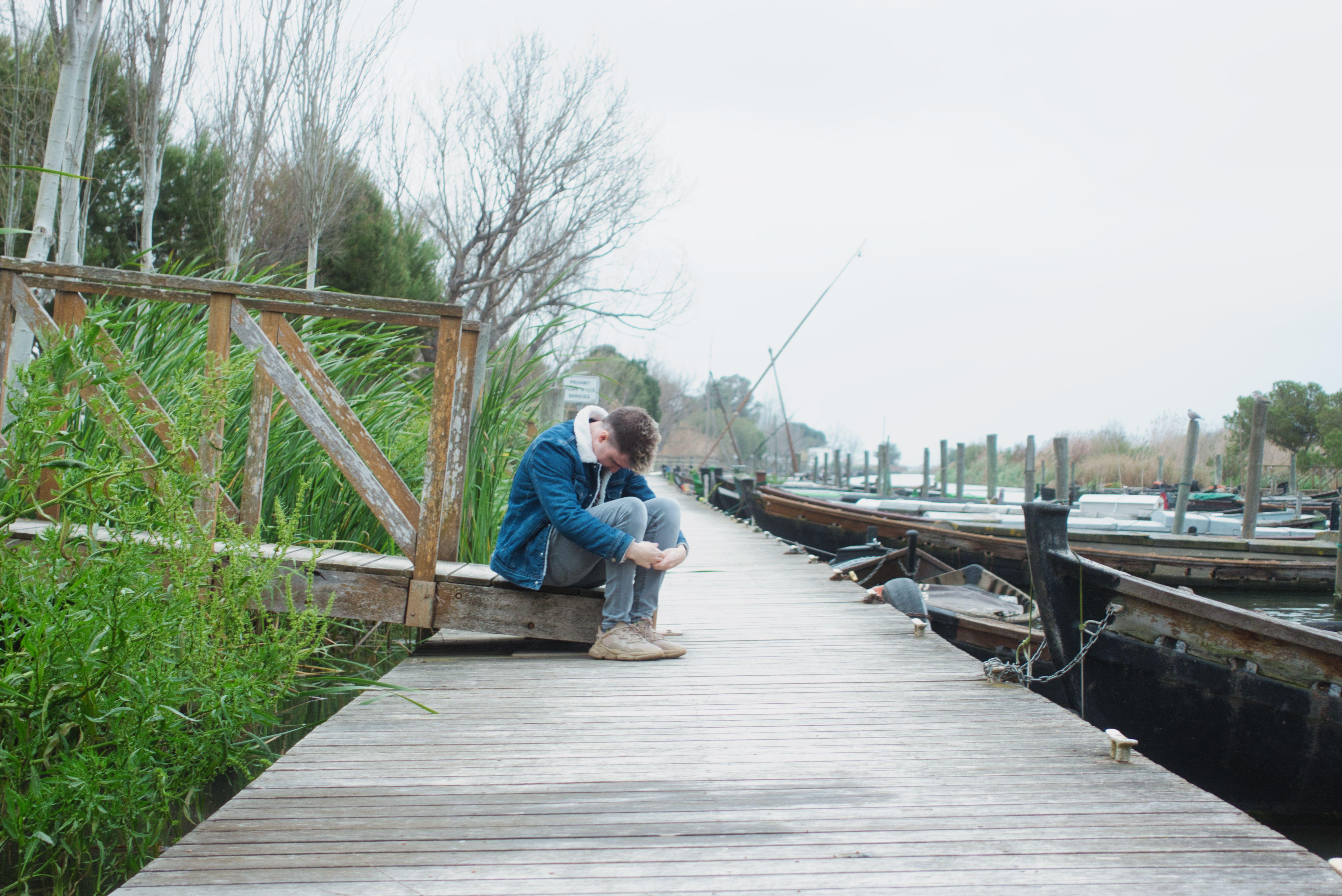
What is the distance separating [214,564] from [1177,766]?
4192 millimetres

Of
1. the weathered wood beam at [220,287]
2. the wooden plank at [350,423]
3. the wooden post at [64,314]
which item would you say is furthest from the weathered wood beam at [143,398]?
the wooden plank at [350,423]

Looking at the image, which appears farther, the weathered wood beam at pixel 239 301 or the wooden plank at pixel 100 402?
the weathered wood beam at pixel 239 301

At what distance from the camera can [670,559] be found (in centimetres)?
336

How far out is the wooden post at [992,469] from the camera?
70.7 ft

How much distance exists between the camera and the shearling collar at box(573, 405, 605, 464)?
11.0ft

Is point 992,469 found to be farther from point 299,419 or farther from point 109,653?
point 109,653

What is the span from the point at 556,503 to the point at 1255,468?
41.4 feet

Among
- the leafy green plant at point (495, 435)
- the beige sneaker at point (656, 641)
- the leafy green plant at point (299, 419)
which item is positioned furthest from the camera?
the leafy green plant at point (495, 435)

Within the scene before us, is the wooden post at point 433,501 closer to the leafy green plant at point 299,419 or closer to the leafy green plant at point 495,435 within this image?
the leafy green plant at point 299,419

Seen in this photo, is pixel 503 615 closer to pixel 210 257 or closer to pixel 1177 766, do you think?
pixel 1177 766

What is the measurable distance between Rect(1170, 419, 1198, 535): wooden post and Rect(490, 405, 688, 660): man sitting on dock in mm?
12129

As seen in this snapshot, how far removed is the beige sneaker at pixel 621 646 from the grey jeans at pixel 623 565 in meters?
0.03

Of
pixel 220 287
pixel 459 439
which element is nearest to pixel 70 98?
pixel 220 287

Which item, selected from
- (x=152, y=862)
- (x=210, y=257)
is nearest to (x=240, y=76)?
(x=210, y=257)
